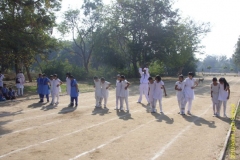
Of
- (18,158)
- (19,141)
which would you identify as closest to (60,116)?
(19,141)

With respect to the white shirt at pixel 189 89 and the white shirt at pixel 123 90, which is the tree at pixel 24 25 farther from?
the white shirt at pixel 189 89

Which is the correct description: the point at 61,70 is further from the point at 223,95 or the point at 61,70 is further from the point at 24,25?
the point at 223,95

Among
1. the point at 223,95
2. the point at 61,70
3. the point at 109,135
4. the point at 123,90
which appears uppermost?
the point at 61,70

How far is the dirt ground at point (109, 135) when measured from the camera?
264 inches

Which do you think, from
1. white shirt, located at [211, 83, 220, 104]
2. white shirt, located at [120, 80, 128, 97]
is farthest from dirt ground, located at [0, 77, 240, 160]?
white shirt, located at [120, 80, 128, 97]

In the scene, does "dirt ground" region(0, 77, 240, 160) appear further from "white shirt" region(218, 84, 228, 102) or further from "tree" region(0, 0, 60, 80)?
"tree" region(0, 0, 60, 80)

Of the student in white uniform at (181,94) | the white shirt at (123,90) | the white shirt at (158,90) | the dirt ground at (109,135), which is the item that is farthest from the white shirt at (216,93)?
A: the white shirt at (123,90)

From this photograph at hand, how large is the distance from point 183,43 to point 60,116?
123ft

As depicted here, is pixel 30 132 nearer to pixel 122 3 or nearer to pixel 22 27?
pixel 22 27

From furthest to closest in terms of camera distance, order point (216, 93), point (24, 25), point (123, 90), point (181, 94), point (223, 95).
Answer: point (24, 25), point (123, 90), point (181, 94), point (216, 93), point (223, 95)

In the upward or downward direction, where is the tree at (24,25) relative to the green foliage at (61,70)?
upward

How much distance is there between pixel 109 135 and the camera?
848 cm

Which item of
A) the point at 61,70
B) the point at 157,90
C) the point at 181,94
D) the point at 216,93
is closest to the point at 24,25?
the point at 157,90

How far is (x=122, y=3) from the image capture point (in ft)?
135
